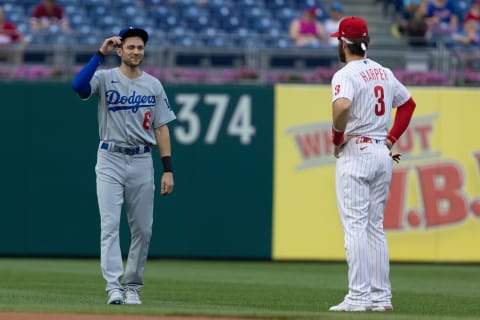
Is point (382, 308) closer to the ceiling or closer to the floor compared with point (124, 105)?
closer to the floor

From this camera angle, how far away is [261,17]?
18703mm

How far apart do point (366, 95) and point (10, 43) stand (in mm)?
8240

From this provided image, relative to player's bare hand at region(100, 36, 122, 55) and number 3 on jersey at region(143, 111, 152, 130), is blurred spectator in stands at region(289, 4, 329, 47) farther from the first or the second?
player's bare hand at region(100, 36, 122, 55)

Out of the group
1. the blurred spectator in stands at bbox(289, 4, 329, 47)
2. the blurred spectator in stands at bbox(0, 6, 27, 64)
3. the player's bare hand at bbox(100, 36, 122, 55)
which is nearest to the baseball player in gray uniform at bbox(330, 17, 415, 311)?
the player's bare hand at bbox(100, 36, 122, 55)

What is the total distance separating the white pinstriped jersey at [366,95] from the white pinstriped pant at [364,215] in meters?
0.10

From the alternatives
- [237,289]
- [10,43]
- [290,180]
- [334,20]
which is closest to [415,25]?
[334,20]

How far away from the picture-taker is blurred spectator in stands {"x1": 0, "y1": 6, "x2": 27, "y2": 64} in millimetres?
15258

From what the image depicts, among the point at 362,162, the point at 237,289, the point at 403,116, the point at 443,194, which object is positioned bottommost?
the point at 237,289

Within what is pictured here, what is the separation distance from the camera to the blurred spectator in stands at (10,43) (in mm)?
15258

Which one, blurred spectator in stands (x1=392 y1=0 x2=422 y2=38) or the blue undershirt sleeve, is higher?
blurred spectator in stands (x1=392 y1=0 x2=422 y2=38)

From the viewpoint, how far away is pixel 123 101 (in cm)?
845

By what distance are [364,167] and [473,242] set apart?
8.01m

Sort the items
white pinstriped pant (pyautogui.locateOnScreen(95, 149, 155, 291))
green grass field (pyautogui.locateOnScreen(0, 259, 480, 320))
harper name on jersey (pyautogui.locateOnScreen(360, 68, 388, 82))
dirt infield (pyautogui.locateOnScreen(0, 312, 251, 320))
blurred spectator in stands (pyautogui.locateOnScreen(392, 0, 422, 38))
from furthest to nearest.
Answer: blurred spectator in stands (pyautogui.locateOnScreen(392, 0, 422, 38)) → white pinstriped pant (pyautogui.locateOnScreen(95, 149, 155, 291)) → harper name on jersey (pyautogui.locateOnScreen(360, 68, 388, 82)) → green grass field (pyautogui.locateOnScreen(0, 259, 480, 320)) → dirt infield (pyautogui.locateOnScreen(0, 312, 251, 320))

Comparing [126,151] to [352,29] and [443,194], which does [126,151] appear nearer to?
[352,29]
